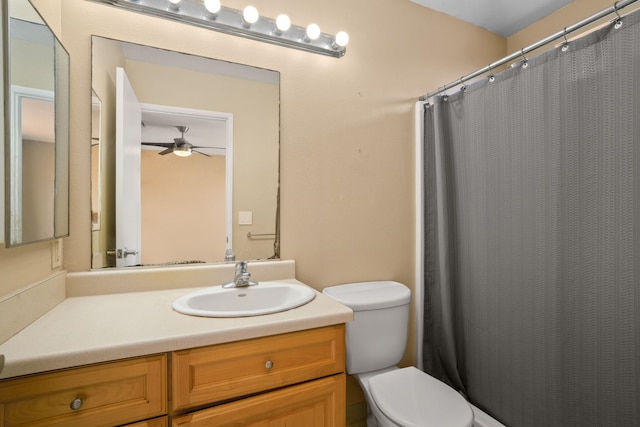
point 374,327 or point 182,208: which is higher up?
point 182,208

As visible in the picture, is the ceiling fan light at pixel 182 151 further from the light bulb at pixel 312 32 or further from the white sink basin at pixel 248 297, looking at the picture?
the light bulb at pixel 312 32

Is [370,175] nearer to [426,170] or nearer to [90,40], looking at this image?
[426,170]

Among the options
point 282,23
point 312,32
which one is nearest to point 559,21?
point 312,32

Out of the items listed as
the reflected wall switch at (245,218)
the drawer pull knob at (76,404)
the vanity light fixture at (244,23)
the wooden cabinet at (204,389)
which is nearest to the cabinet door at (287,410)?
the wooden cabinet at (204,389)

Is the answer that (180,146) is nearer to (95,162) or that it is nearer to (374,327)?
(95,162)

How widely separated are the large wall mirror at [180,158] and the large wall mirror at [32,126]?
158 millimetres

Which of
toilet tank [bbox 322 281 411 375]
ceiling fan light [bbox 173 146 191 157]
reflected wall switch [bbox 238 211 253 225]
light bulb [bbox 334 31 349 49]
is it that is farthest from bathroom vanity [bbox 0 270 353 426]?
light bulb [bbox 334 31 349 49]

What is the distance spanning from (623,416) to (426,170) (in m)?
1.33

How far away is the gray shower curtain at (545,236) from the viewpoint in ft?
3.58

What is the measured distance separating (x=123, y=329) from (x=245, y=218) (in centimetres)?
71

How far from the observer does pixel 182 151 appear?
1390 mm

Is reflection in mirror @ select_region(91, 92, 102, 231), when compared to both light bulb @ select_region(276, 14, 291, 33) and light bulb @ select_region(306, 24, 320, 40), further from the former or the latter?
light bulb @ select_region(306, 24, 320, 40)

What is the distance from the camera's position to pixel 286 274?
1.54 m

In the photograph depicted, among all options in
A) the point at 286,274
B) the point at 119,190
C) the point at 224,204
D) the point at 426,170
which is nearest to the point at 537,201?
the point at 426,170
